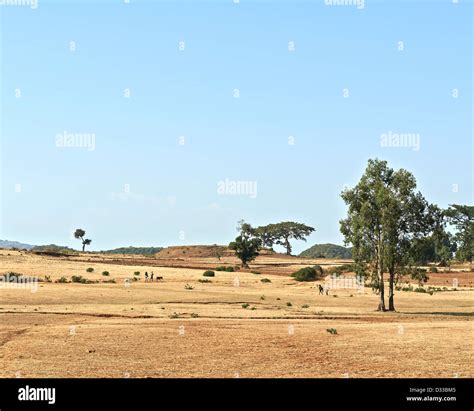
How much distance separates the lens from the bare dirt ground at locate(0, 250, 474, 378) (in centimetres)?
2567

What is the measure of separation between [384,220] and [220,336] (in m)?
26.4

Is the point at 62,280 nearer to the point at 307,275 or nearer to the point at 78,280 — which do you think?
the point at 78,280

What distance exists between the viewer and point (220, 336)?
35.4m

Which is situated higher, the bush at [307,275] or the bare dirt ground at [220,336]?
the bush at [307,275]

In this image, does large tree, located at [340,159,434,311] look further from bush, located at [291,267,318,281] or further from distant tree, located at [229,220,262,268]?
distant tree, located at [229,220,262,268]

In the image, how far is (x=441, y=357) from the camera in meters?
28.8

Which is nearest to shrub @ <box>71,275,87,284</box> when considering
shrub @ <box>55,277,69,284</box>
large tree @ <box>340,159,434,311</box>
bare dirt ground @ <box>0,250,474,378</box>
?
shrub @ <box>55,277,69,284</box>

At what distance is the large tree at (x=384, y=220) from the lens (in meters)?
57.6

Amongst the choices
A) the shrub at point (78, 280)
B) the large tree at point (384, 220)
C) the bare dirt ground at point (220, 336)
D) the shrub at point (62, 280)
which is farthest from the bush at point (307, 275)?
the large tree at point (384, 220)

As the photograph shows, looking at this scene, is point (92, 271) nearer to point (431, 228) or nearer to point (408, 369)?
point (431, 228)

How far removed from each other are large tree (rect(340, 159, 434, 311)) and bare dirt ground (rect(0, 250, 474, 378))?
4806mm

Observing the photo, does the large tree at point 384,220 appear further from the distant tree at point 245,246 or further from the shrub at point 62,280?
the distant tree at point 245,246

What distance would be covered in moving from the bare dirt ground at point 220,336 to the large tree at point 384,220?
481 centimetres
